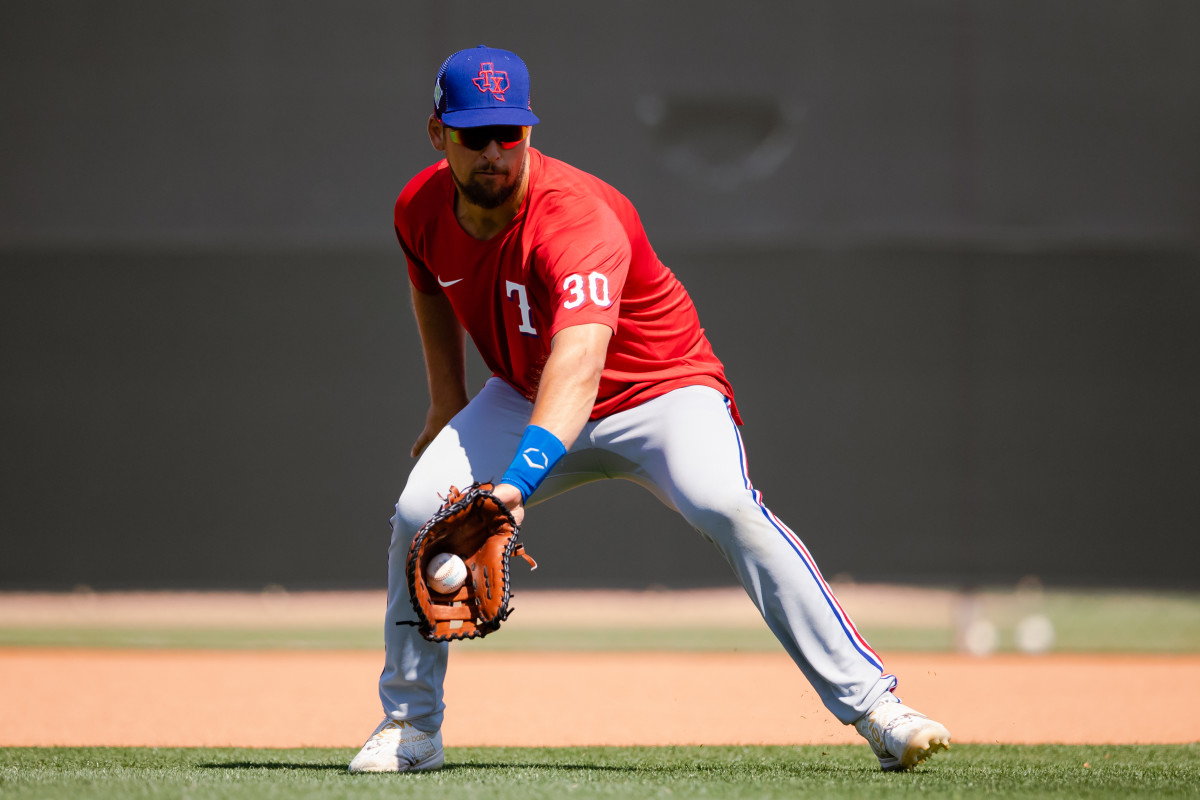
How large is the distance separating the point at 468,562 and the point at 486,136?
0.86 meters

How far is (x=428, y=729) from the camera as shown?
9.11 ft

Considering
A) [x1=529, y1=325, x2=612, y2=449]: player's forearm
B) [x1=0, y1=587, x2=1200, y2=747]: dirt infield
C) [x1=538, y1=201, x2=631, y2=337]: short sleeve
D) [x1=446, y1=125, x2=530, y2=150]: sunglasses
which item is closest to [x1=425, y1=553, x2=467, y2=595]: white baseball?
[x1=529, y1=325, x2=612, y2=449]: player's forearm

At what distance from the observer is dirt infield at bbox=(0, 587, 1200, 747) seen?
4004 mm

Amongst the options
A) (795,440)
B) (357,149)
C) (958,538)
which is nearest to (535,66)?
(357,149)

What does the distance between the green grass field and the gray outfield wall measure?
A: 10.4ft

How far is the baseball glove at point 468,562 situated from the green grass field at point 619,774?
1.03ft

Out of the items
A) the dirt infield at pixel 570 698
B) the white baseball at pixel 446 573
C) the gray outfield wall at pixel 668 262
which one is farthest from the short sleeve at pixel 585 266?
the gray outfield wall at pixel 668 262

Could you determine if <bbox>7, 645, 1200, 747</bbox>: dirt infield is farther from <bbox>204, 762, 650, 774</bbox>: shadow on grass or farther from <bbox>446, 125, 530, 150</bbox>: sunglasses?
<bbox>446, 125, 530, 150</bbox>: sunglasses

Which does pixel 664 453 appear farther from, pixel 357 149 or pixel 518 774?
pixel 357 149

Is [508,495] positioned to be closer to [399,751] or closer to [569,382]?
[569,382]

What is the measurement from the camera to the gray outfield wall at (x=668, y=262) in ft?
21.5

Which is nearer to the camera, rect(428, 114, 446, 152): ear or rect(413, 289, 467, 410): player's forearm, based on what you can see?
rect(428, 114, 446, 152): ear

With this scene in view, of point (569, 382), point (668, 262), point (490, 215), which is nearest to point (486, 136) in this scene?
point (490, 215)

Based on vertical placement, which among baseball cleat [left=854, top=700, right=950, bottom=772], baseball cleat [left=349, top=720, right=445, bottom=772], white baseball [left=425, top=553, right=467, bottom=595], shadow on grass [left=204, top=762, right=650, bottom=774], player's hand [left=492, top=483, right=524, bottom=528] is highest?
player's hand [left=492, top=483, right=524, bottom=528]
